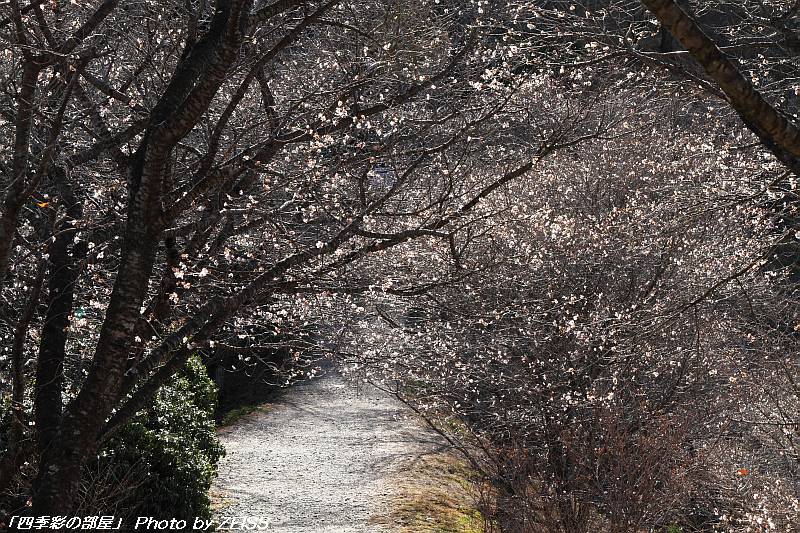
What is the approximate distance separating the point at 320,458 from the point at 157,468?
5282 mm

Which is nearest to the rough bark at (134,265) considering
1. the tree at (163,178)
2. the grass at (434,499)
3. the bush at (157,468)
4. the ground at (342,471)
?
the tree at (163,178)

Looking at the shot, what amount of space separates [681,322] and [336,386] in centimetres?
957

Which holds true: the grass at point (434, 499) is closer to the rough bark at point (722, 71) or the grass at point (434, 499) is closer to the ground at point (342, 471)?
the ground at point (342, 471)

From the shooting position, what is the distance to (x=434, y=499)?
9.87 meters

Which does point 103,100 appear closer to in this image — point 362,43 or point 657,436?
point 362,43

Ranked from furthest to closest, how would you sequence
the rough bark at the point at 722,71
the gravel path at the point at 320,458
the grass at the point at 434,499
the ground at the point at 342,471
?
the gravel path at the point at 320,458 → the ground at the point at 342,471 → the grass at the point at 434,499 → the rough bark at the point at 722,71

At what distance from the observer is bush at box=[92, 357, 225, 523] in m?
6.66

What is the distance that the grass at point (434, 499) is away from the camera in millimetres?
8875

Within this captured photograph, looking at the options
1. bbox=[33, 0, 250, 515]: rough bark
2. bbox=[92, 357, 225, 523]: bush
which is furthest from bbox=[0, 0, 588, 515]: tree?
bbox=[92, 357, 225, 523]: bush

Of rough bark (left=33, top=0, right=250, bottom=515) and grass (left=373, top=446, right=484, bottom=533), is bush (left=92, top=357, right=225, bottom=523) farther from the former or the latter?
grass (left=373, top=446, right=484, bottom=533)

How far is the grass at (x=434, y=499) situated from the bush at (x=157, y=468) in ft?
7.89

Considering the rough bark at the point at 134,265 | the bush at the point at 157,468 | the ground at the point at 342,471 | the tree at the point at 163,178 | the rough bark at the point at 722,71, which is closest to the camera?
the rough bark at the point at 722,71

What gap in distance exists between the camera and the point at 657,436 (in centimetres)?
666

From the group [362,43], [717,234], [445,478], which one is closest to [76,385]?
[362,43]
